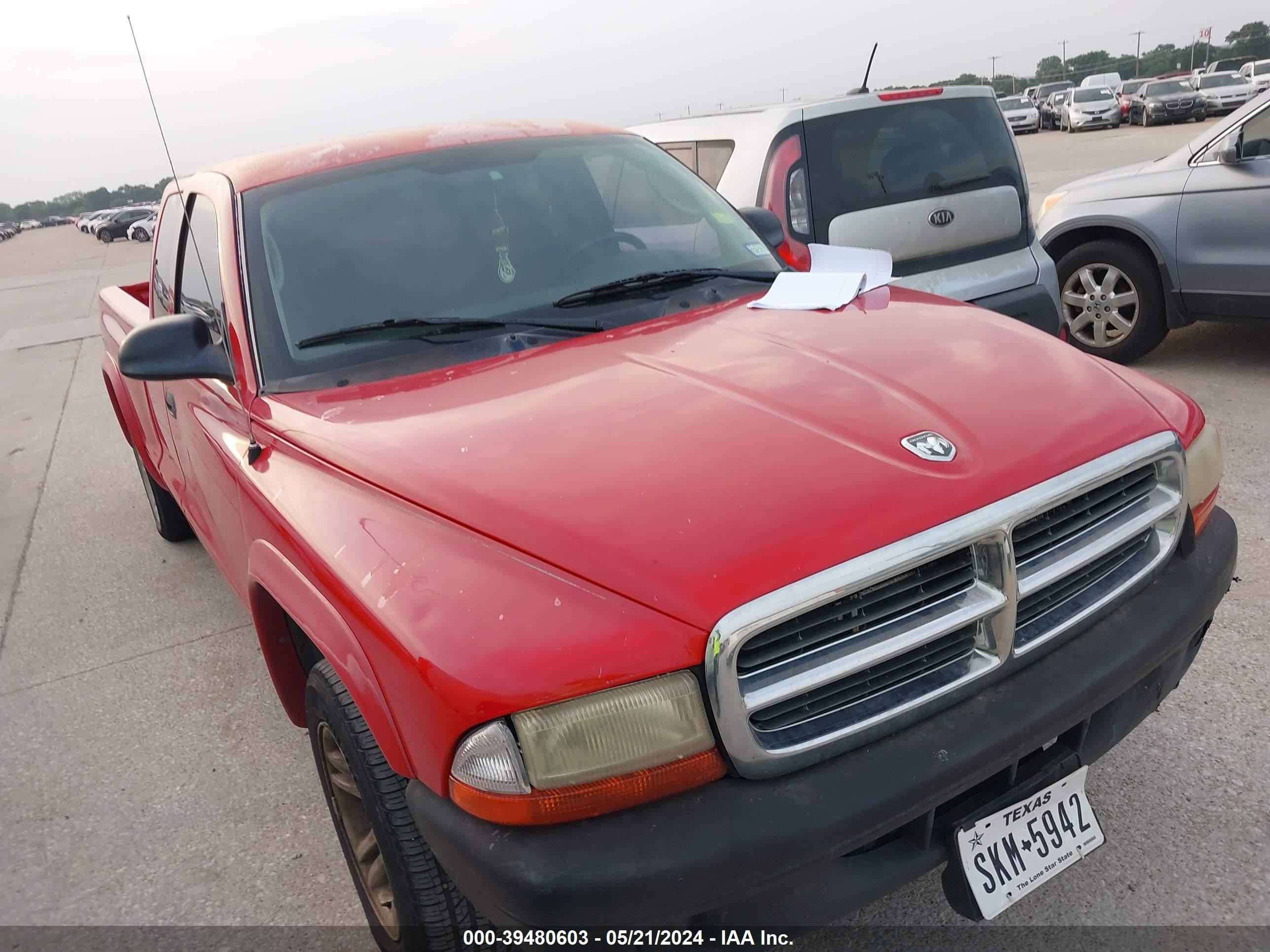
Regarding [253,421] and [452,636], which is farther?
[253,421]

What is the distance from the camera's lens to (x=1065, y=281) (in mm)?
6250

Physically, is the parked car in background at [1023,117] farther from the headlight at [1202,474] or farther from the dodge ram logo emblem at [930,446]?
the dodge ram logo emblem at [930,446]

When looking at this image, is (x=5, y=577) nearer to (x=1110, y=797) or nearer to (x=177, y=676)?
(x=177, y=676)

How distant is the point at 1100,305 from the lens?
19.9 ft

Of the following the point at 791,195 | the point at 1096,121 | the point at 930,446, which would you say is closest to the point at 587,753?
the point at 930,446

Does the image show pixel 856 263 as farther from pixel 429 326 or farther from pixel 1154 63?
pixel 1154 63

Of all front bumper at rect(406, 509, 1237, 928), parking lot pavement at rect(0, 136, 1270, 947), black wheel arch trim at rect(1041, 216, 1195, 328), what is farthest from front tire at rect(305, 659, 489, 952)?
black wheel arch trim at rect(1041, 216, 1195, 328)

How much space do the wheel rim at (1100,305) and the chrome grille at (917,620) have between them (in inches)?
175

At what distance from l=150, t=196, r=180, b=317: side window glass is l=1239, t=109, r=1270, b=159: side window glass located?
17.0 feet

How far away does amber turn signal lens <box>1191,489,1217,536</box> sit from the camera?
7.25 feet

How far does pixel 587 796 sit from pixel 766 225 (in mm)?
2471

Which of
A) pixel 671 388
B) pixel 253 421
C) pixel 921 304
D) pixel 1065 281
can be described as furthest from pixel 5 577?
pixel 1065 281

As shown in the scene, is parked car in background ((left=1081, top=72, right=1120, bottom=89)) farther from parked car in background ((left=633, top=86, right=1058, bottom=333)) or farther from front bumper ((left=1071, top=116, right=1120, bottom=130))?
parked car in background ((left=633, top=86, right=1058, bottom=333))

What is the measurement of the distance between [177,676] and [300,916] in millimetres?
1537
